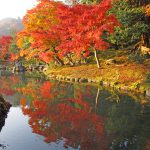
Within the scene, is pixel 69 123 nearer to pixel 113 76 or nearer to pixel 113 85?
pixel 113 85

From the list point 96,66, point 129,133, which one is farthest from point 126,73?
point 129,133

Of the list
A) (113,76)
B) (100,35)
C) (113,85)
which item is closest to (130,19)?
(100,35)

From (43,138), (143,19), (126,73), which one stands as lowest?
(43,138)

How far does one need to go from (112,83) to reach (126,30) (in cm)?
556

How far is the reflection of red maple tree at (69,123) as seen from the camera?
12750 mm

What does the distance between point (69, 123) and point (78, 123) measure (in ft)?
1.46

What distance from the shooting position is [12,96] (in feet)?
81.5

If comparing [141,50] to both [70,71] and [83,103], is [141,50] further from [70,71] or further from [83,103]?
[83,103]

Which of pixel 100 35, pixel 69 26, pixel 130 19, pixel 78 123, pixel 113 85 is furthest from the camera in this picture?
pixel 100 35

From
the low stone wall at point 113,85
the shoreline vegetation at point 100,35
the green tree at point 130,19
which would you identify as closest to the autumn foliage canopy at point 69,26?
the shoreline vegetation at point 100,35

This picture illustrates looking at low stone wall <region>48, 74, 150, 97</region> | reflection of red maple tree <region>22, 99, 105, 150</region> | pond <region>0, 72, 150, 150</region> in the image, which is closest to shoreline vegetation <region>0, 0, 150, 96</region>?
low stone wall <region>48, 74, 150, 97</region>

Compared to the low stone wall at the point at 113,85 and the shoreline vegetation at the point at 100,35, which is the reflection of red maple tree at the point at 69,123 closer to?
the low stone wall at the point at 113,85

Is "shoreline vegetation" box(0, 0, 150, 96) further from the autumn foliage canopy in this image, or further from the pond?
the pond

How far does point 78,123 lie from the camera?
15320mm
